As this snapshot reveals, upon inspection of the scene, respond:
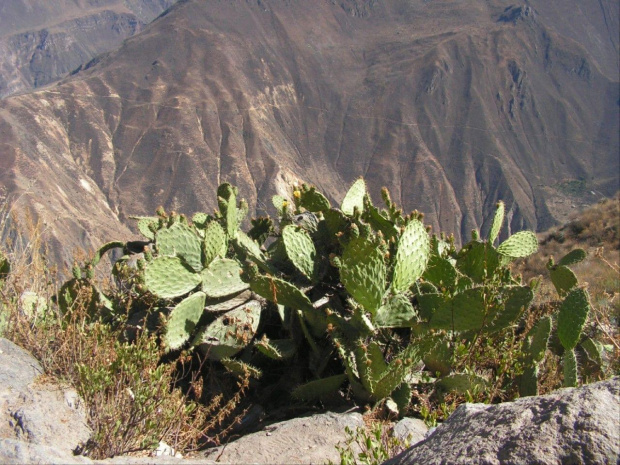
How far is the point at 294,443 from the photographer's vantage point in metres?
2.62

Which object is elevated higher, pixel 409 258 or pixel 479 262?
pixel 409 258

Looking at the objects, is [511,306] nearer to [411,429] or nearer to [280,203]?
[411,429]

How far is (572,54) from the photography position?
497 feet

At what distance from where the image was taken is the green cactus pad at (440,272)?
3.38m

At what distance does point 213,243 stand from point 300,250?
0.60m

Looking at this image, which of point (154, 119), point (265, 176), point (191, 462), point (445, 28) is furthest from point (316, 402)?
point (445, 28)

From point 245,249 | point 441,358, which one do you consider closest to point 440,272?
point 441,358

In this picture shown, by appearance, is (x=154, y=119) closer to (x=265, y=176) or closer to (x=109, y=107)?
(x=109, y=107)

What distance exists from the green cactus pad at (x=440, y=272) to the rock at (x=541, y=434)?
4.85 feet

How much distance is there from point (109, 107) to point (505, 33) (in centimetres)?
10980

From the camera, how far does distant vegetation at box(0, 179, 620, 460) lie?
270 cm

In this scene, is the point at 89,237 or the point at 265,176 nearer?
the point at 89,237

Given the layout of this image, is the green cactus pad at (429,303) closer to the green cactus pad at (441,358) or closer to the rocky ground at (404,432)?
the green cactus pad at (441,358)

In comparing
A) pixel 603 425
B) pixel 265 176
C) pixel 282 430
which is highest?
pixel 603 425
